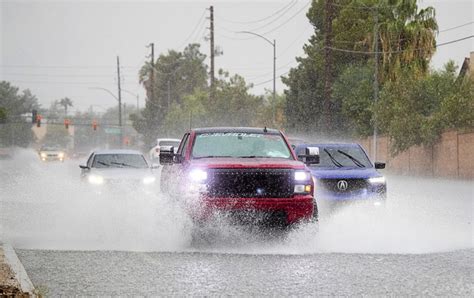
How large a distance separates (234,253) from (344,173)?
5581 mm

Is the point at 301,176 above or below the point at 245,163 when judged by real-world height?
below

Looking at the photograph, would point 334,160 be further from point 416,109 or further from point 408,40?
point 408,40

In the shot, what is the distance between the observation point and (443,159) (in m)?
44.7

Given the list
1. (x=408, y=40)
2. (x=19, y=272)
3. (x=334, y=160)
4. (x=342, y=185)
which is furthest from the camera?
(x=408, y=40)

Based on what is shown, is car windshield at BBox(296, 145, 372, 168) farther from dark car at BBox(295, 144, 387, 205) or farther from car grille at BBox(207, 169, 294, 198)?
car grille at BBox(207, 169, 294, 198)

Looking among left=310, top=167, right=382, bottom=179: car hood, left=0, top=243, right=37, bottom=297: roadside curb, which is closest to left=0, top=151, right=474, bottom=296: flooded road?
left=0, top=243, right=37, bottom=297: roadside curb

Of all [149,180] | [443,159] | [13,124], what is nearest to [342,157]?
[149,180]

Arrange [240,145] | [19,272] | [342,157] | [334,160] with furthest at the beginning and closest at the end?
[342,157] < [334,160] < [240,145] < [19,272]

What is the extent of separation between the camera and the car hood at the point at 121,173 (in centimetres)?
2212

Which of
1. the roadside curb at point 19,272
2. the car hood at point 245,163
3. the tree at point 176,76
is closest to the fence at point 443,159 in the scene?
the car hood at point 245,163

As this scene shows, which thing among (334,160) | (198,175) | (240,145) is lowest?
(334,160)

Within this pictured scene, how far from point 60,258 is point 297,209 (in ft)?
11.3

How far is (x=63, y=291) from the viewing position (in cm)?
907

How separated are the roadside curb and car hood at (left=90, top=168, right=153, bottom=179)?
30.8 ft
